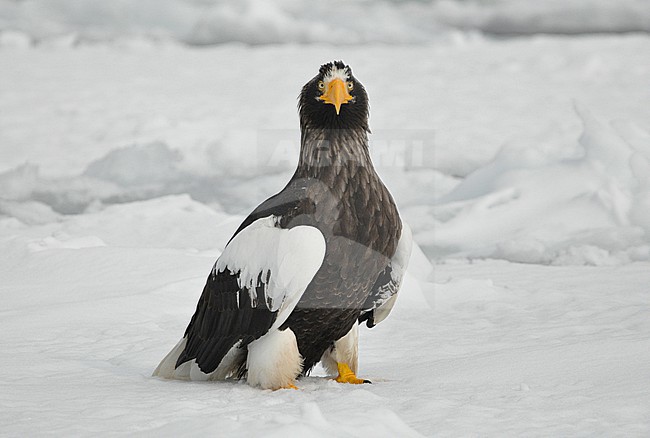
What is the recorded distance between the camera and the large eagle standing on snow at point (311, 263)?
146 inches

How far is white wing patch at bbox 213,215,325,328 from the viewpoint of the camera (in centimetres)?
361

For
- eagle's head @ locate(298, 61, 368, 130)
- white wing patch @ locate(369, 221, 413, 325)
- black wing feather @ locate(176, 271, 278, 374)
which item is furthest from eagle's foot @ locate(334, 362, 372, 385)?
eagle's head @ locate(298, 61, 368, 130)

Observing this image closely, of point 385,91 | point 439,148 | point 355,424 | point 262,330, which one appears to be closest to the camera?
point 355,424

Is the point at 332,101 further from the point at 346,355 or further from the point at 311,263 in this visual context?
the point at 346,355

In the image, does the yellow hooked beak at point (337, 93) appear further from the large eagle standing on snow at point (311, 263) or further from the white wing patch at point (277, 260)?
the white wing patch at point (277, 260)

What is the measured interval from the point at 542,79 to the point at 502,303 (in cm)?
1714

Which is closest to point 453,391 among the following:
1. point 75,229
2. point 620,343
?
point 620,343

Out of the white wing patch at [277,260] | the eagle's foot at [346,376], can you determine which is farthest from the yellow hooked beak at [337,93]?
the eagle's foot at [346,376]

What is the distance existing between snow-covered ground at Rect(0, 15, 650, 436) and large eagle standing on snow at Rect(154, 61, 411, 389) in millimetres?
202

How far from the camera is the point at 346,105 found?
4.05 meters

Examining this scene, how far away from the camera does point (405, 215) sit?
11.7m

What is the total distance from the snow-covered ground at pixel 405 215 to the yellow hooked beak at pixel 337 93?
1365 mm

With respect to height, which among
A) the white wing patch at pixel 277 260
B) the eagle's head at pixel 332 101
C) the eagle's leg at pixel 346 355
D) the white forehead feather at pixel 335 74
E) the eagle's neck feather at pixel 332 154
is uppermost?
the white forehead feather at pixel 335 74

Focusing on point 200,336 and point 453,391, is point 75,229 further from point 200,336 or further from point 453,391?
point 453,391
